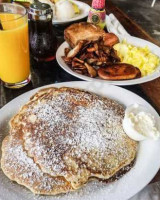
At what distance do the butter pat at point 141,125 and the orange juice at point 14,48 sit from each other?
0.61m

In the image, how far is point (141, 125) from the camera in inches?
40.5

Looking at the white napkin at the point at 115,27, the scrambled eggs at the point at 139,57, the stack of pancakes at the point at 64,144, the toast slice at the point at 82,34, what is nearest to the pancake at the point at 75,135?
the stack of pancakes at the point at 64,144

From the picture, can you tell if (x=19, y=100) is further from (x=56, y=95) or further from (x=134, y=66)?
(x=134, y=66)

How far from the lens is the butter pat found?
1005mm

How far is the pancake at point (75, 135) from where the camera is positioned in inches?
35.6

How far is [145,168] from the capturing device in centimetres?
93

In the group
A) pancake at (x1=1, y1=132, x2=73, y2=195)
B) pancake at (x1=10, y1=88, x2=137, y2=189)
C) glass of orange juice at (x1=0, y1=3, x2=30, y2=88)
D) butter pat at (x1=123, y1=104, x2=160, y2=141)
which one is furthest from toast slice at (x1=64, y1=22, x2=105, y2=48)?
pancake at (x1=1, y1=132, x2=73, y2=195)

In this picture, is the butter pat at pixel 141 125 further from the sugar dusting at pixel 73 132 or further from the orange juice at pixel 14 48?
the orange juice at pixel 14 48

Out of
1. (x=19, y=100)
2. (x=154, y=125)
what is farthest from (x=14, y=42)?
(x=154, y=125)

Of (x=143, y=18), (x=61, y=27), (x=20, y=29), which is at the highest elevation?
(x=20, y=29)

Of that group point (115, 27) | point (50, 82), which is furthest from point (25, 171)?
point (115, 27)

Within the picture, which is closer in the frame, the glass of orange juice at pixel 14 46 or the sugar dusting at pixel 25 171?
the sugar dusting at pixel 25 171

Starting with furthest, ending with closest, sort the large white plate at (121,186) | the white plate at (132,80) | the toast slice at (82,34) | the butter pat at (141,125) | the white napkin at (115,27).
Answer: the white napkin at (115,27) → the toast slice at (82,34) → the white plate at (132,80) → the butter pat at (141,125) → the large white plate at (121,186)

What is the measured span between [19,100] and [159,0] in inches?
156
